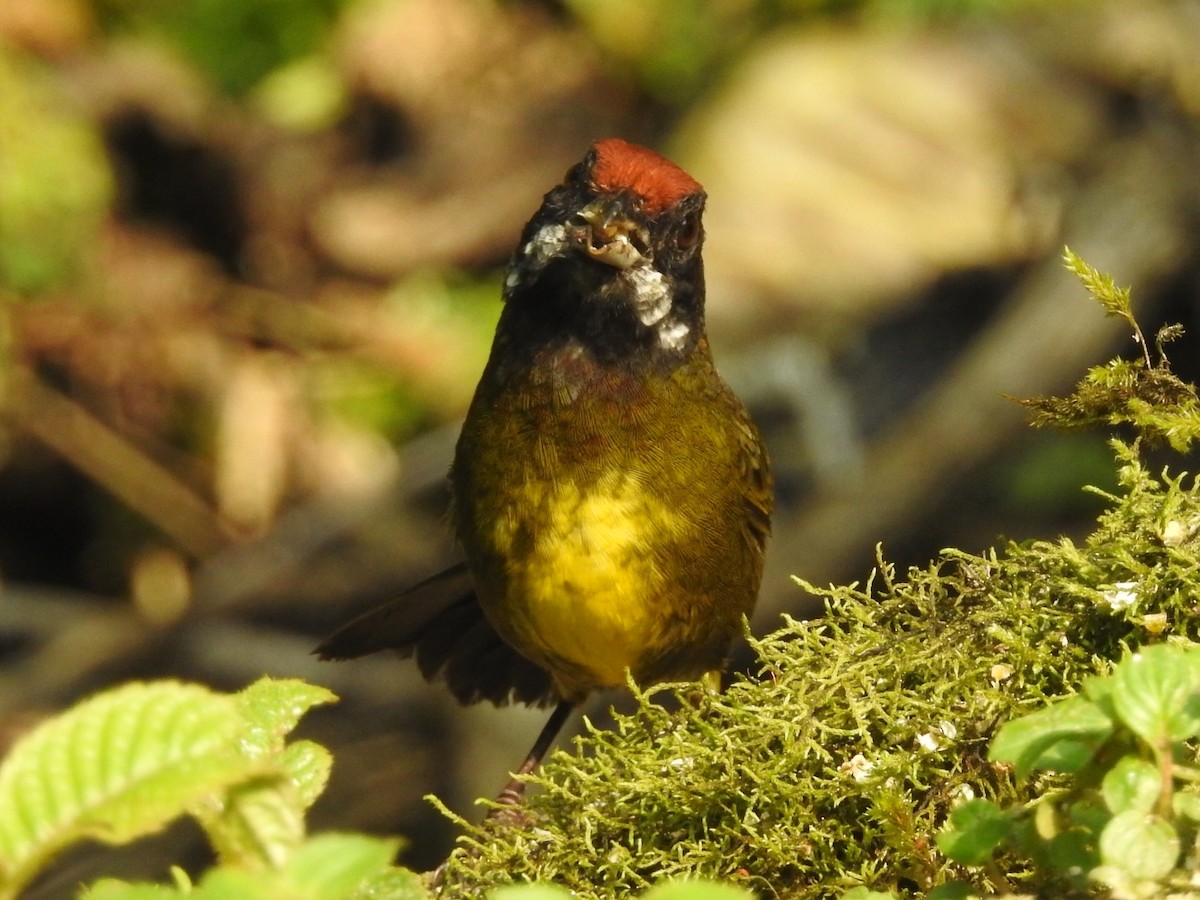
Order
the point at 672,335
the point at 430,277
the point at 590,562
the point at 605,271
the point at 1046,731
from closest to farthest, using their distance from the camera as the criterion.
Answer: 1. the point at 1046,731
2. the point at 590,562
3. the point at 605,271
4. the point at 672,335
5. the point at 430,277

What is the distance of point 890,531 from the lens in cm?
630

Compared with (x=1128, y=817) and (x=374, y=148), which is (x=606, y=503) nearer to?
(x=1128, y=817)

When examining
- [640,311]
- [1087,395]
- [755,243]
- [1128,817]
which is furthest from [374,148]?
[1128,817]

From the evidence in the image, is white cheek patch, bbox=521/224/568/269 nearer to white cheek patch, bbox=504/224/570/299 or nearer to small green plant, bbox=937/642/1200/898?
white cheek patch, bbox=504/224/570/299

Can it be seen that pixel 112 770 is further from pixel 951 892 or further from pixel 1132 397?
pixel 1132 397

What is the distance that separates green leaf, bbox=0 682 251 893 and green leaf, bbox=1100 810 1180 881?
0.76m

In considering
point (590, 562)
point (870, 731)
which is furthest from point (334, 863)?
point (590, 562)

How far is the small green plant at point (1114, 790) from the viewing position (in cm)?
147

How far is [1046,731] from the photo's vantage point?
1.52 m

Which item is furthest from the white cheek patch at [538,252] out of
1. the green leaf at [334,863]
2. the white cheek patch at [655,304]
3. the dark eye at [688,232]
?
the green leaf at [334,863]

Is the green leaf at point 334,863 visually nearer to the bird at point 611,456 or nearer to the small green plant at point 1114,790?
the small green plant at point 1114,790

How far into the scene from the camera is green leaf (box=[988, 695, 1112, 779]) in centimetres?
152

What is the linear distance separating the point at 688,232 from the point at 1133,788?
86.1 inches

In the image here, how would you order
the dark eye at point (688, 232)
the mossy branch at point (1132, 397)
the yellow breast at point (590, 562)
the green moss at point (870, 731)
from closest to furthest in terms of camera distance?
the green moss at point (870, 731) → the mossy branch at point (1132, 397) → the yellow breast at point (590, 562) → the dark eye at point (688, 232)
